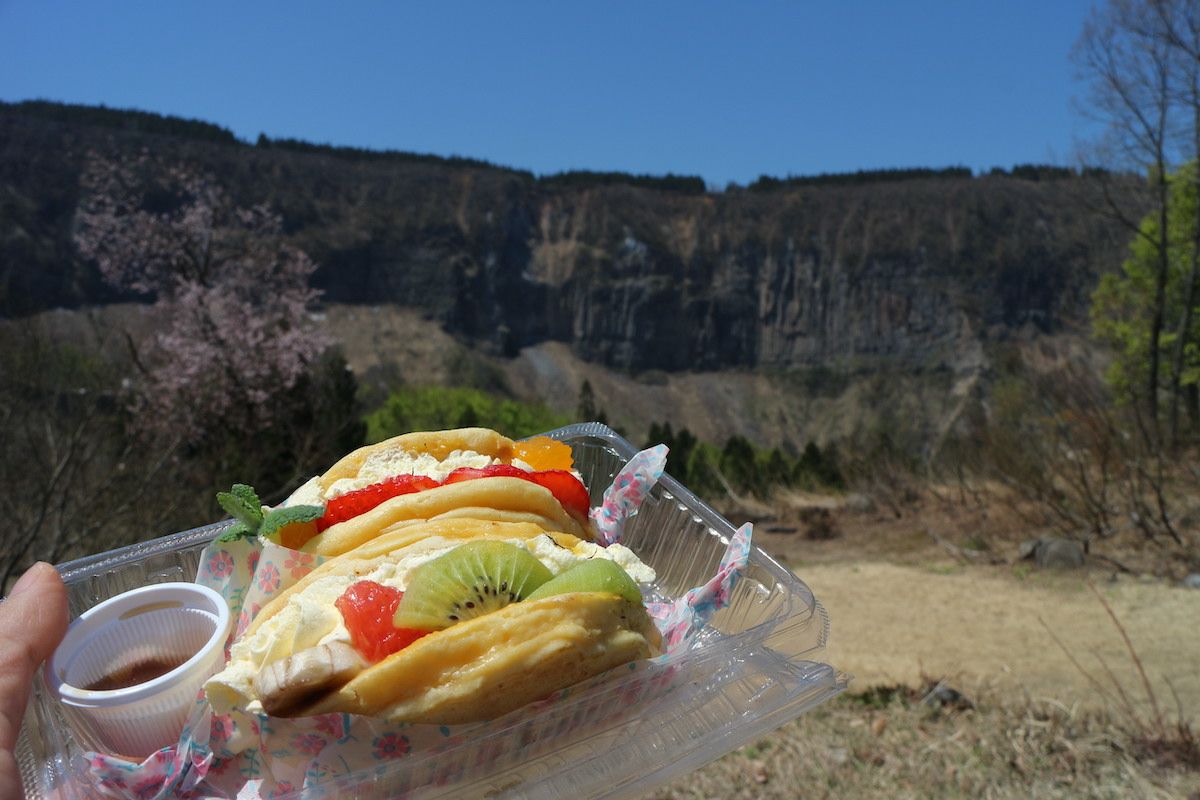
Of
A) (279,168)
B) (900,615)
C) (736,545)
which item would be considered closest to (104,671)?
(736,545)

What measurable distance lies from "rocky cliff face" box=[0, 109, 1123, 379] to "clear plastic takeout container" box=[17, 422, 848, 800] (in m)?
90.1

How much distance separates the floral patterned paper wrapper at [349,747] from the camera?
57.5 inches

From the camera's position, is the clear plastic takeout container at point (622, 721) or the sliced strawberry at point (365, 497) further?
the sliced strawberry at point (365, 497)

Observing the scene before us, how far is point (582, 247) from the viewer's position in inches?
4348

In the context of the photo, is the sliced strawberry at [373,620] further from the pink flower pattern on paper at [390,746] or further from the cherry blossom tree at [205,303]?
the cherry blossom tree at [205,303]

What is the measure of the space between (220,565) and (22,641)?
411mm

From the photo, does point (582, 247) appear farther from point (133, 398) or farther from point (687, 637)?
point (687, 637)

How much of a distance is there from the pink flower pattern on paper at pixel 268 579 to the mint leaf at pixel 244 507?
0.15 m

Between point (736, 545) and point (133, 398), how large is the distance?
52.7 feet

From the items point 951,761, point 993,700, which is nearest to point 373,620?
point 951,761

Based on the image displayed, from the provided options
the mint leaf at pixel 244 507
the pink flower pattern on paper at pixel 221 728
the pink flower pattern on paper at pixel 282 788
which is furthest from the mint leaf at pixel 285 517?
the pink flower pattern on paper at pixel 282 788

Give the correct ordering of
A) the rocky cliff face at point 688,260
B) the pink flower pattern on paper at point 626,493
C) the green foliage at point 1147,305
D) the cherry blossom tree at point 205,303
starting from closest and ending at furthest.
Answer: the pink flower pattern on paper at point 626,493 → the cherry blossom tree at point 205,303 → the green foliage at point 1147,305 → the rocky cliff face at point 688,260

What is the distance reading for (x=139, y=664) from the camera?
181 cm

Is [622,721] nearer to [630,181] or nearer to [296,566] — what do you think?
[296,566]
